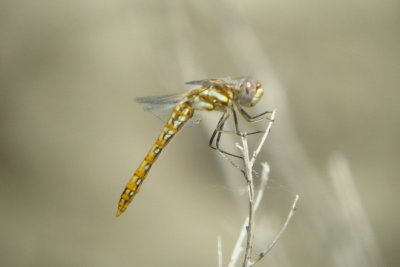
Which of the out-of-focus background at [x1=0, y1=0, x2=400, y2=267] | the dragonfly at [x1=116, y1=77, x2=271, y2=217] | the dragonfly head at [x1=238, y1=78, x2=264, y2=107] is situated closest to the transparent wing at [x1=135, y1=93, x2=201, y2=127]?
the dragonfly at [x1=116, y1=77, x2=271, y2=217]

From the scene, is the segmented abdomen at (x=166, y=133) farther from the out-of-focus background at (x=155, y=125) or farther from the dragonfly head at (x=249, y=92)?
the out-of-focus background at (x=155, y=125)

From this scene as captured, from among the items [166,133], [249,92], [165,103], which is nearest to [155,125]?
[165,103]

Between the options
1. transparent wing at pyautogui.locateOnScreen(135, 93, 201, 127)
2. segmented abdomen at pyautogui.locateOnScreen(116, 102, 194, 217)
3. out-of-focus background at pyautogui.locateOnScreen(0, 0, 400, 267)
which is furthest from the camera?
out-of-focus background at pyautogui.locateOnScreen(0, 0, 400, 267)

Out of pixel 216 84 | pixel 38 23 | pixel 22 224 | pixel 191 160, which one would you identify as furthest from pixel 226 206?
pixel 38 23

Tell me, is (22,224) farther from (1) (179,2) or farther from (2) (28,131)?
(1) (179,2)

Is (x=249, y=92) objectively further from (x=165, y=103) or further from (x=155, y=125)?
(x=155, y=125)

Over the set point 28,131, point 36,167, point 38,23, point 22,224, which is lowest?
point 22,224

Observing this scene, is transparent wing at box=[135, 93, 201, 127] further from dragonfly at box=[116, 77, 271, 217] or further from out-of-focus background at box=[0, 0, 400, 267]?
out-of-focus background at box=[0, 0, 400, 267]
